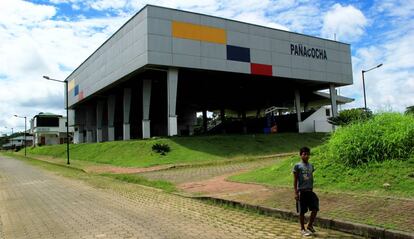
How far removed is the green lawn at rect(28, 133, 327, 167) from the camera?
98.0ft

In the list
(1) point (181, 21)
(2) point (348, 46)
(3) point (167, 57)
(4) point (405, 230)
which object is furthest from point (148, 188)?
(2) point (348, 46)

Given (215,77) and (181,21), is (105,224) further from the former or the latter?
(215,77)

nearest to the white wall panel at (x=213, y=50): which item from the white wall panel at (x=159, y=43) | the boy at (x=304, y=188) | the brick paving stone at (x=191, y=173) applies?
the white wall panel at (x=159, y=43)

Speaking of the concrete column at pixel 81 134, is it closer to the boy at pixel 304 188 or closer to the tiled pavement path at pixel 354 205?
the tiled pavement path at pixel 354 205

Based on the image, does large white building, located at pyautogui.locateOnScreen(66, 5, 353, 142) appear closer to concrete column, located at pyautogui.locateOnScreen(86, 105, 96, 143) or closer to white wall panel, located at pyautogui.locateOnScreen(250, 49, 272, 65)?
white wall panel, located at pyautogui.locateOnScreen(250, 49, 272, 65)

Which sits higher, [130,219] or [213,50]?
[213,50]

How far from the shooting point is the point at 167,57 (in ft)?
122

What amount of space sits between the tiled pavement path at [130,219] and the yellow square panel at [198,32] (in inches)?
1015

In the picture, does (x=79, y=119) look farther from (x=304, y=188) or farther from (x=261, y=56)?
(x=304, y=188)

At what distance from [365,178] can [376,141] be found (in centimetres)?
151

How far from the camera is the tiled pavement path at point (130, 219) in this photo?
779cm

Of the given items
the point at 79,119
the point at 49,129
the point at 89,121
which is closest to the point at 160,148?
the point at 89,121

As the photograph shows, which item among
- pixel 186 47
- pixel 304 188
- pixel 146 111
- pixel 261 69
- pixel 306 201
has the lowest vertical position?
pixel 306 201

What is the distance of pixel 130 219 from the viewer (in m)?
9.39
